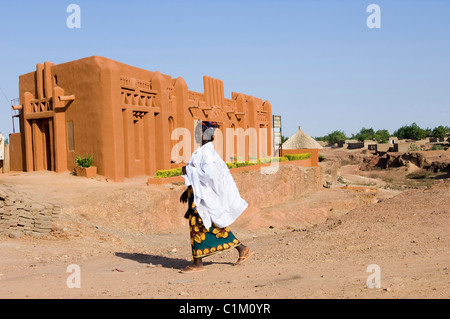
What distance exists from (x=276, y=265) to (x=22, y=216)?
605 cm

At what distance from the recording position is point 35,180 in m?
14.7

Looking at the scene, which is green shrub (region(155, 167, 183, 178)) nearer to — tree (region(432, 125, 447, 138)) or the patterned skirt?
the patterned skirt

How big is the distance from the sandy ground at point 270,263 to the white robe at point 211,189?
2.27ft

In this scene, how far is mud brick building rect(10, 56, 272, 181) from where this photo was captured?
644 inches

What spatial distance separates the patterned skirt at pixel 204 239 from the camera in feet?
18.1

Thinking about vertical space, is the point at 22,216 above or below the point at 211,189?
below

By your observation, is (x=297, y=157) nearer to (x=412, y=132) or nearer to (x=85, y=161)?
(x=85, y=161)

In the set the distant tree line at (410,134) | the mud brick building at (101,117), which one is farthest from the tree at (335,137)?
the mud brick building at (101,117)

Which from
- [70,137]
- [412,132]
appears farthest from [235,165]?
[412,132]

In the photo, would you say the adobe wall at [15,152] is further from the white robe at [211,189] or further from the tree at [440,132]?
the tree at [440,132]

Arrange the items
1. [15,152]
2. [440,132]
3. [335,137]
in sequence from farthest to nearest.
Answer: [335,137]
[440,132]
[15,152]

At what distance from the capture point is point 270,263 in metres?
5.75

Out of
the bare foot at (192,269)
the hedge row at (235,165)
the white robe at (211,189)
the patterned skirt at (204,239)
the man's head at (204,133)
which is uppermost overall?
the man's head at (204,133)

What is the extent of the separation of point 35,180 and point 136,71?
20.8 ft
